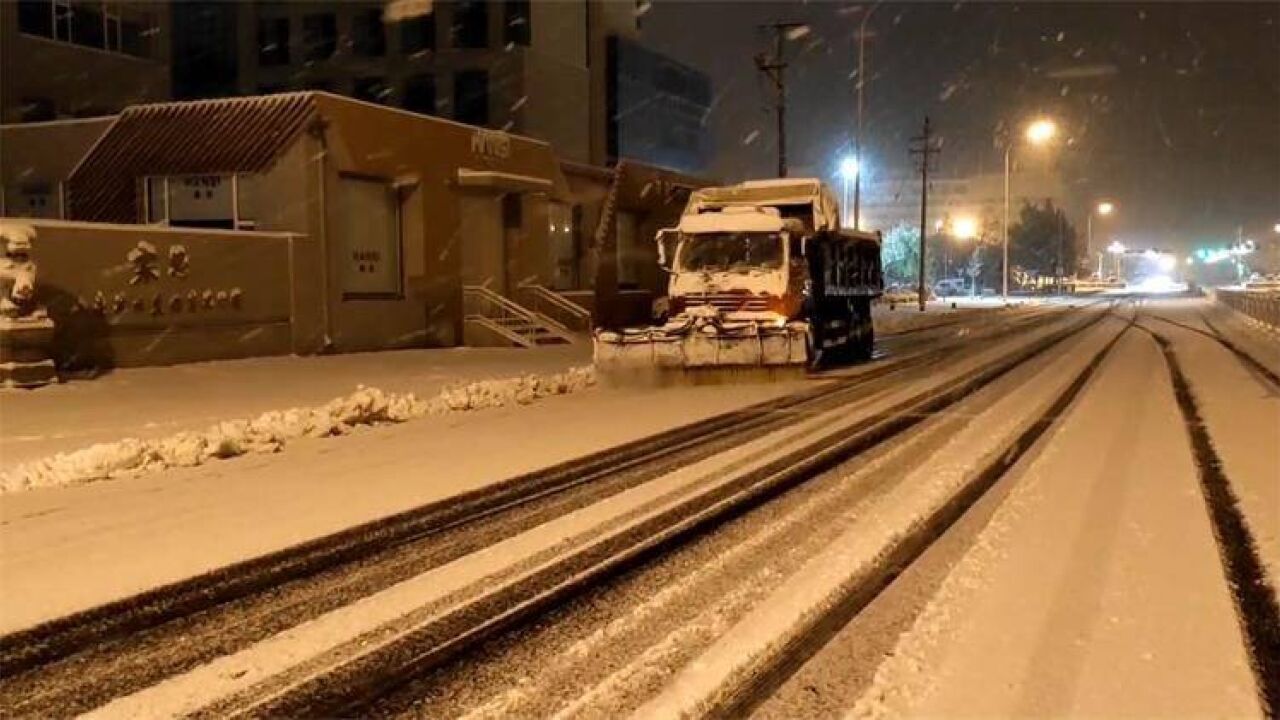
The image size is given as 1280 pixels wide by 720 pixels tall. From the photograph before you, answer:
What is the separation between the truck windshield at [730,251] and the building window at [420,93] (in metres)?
42.5

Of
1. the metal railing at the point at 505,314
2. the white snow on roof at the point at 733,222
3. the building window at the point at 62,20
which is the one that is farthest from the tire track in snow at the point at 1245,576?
the building window at the point at 62,20

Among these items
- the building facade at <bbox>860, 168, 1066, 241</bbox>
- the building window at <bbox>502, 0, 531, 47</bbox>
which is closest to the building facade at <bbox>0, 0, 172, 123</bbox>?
the building window at <bbox>502, 0, 531, 47</bbox>

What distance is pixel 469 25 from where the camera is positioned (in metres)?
60.9

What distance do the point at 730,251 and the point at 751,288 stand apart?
1.00 m

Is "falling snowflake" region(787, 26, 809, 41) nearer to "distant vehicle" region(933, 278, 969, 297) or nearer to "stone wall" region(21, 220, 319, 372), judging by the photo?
"stone wall" region(21, 220, 319, 372)

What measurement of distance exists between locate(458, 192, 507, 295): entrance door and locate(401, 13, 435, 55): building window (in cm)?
3116

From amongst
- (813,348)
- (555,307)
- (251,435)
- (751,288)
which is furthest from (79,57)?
(251,435)

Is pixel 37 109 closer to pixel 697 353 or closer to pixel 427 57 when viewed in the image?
pixel 427 57

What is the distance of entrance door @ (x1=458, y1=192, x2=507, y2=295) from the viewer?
105 ft

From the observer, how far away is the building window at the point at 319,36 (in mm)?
63219

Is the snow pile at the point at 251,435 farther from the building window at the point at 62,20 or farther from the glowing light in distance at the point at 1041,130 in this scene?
the glowing light in distance at the point at 1041,130

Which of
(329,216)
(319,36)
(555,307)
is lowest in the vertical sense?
(555,307)

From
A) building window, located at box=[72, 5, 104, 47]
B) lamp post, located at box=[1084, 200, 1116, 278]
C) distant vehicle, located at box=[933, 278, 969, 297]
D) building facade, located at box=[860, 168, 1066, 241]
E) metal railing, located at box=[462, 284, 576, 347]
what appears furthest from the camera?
building facade, located at box=[860, 168, 1066, 241]

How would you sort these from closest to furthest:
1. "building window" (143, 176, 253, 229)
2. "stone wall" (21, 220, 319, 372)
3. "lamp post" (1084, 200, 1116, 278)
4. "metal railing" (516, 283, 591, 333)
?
1. "stone wall" (21, 220, 319, 372)
2. "building window" (143, 176, 253, 229)
3. "metal railing" (516, 283, 591, 333)
4. "lamp post" (1084, 200, 1116, 278)
